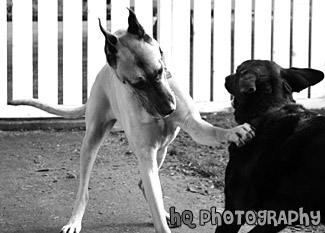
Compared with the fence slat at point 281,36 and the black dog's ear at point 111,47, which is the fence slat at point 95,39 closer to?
the fence slat at point 281,36

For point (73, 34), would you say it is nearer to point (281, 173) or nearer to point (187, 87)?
point (187, 87)

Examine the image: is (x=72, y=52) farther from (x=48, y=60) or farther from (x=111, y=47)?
(x=111, y=47)

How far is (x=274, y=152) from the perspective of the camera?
4148 millimetres

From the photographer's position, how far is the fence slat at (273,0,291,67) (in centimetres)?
869

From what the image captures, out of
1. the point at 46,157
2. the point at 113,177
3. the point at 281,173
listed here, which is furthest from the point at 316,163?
the point at 46,157

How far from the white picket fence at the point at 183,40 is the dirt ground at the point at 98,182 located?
0.49 meters

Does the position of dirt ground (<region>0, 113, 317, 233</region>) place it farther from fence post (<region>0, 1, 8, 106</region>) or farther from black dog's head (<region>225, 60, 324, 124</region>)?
black dog's head (<region>225, 60, 324, 124</region>)

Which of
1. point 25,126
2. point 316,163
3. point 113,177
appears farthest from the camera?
point 25,126

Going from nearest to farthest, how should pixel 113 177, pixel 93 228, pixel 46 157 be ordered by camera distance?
pixel 93 228
pixel 113 177
pixel 46 157

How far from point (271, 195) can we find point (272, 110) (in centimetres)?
50

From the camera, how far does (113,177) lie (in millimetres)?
6688

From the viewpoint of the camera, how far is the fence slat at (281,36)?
8.69 meters

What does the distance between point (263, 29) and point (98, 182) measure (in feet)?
9.86

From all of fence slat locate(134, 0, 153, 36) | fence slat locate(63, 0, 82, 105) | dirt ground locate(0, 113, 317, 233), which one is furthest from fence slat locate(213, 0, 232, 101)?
fence slat locate(63, 0, 82, 105)
